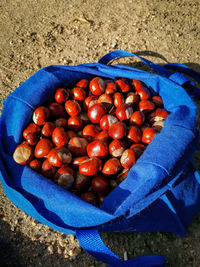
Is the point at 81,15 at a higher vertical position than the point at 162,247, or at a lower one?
higher

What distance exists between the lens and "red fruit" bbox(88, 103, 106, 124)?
2295 mm

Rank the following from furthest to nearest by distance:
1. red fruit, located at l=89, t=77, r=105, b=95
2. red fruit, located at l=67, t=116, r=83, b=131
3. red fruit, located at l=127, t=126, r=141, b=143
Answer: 1. red fruit, located at l=89, t=77, r=105, b=95
2. red fruit, located at l=67, t=116, r=83, b=131
3. red fruit, located at l=127, t=126, r=141, b=143

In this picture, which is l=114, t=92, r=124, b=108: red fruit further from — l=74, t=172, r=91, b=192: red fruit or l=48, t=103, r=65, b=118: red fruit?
l=74, t=172, r=91, b=192: red fruit

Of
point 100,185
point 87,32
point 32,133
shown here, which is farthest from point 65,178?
point 87,32

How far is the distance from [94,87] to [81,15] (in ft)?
→ 6.56

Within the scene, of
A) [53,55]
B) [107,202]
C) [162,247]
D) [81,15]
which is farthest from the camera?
[81,15]

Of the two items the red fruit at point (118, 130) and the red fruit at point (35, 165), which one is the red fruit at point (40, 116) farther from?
the red fruit at point (118, 130)

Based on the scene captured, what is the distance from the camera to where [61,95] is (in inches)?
94.6

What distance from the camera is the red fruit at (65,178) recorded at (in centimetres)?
202

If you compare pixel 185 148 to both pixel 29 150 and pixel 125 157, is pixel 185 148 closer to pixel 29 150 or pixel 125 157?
pixel 125 157

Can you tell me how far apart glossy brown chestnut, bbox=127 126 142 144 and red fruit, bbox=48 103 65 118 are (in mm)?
690

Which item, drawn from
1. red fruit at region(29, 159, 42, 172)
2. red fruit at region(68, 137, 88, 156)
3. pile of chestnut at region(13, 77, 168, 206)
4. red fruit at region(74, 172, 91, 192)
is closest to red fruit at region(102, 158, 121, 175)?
pile of chestnut at region(13, 77, 168, 206)

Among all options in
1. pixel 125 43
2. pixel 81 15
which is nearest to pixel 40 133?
pixel 125 43

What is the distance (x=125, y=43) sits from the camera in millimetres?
3631
